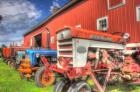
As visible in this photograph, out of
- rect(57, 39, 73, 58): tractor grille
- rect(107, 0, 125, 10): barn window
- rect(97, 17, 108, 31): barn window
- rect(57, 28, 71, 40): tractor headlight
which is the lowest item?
rect(57, 39, 73, 58): tractor grille

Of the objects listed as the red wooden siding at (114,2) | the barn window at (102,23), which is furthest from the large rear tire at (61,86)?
the barn window at (102,23)

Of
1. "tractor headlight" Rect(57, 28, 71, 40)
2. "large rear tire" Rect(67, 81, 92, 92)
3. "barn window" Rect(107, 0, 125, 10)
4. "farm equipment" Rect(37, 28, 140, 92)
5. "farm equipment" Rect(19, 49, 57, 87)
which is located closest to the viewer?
"large rear tire" Rect(67, 81, 92, 92)

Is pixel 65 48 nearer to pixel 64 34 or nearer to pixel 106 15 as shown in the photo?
pixel 64 34

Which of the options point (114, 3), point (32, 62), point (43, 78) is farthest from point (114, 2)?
point (43, 78)

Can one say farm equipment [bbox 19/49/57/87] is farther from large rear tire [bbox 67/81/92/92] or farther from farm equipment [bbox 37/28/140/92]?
large rear tire [bbox 67/81/92/92]

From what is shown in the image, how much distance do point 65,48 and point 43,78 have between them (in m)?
3.08

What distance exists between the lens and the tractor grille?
625 cm

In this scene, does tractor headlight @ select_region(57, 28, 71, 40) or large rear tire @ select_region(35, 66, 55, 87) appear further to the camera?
large rear tire @ select_region(35, 66, 55, 87)

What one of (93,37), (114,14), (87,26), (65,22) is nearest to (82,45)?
(93,37)

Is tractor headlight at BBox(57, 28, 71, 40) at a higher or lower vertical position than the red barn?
lower

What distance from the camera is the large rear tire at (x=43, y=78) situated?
9.08 metres

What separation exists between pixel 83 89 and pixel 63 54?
1.11 meters

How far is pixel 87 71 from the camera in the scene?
6102 mm

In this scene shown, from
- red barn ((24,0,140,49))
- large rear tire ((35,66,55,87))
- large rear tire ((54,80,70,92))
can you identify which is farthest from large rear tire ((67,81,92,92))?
red barn ((24,0,140,49))
